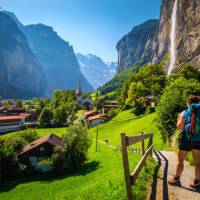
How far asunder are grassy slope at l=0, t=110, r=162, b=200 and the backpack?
2021 millimetres

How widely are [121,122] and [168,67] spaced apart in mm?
72182

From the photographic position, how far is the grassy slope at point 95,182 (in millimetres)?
8219

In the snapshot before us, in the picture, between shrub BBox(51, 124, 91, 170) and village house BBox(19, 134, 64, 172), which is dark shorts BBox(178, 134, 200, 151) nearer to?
shrub BBox(51, 124, 91, 170)

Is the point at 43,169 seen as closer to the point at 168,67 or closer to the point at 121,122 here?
the point at 121,122

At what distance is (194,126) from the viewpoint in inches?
308

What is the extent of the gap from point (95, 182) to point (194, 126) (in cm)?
907

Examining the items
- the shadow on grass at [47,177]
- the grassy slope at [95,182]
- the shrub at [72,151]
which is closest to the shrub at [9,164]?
the shadow on grass at [47,177]

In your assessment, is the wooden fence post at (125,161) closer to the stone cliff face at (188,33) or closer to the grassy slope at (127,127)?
the grassy slope at (127,127)

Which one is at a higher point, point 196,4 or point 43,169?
point 196,4

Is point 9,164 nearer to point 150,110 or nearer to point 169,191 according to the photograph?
point 169,191

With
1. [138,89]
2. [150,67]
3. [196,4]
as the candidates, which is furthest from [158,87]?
[196,4]

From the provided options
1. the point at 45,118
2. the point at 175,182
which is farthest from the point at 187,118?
the point at 45,118

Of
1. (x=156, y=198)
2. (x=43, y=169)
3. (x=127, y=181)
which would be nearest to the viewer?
(x=127, y=181)

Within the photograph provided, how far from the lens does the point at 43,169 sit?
43.6 metres
